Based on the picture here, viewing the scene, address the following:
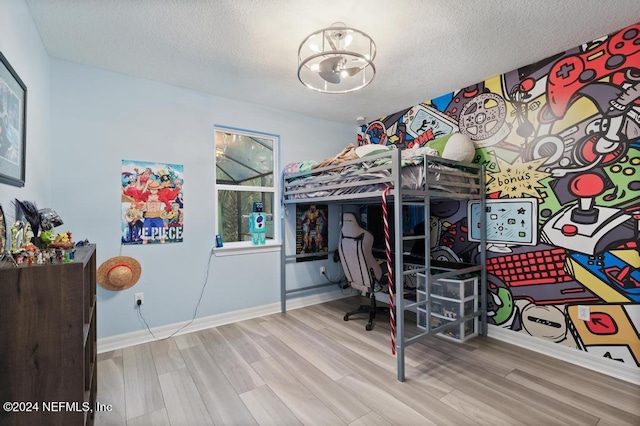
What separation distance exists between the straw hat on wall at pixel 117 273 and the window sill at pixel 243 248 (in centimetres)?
75

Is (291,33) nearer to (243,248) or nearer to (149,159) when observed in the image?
(149,159)

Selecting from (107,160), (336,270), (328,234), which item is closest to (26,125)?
(107,160)

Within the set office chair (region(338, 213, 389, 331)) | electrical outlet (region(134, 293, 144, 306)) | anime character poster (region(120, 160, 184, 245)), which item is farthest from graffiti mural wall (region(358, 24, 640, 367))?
electrical outlet (region(134, 293, 144, 306))

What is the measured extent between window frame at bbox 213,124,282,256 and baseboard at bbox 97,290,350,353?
66cm

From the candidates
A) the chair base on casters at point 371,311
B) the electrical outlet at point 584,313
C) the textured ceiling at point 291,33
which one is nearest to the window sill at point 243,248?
the chair base on casters at point 371,311

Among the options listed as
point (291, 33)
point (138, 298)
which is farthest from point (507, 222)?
point (138, 298)

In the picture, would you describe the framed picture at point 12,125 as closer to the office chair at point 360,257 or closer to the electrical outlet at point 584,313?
the office chair at point 360,257

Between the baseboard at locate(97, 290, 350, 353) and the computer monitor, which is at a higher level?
the computer monitor

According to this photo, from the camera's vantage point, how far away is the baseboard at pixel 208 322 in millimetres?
2516

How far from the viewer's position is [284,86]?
282 cm

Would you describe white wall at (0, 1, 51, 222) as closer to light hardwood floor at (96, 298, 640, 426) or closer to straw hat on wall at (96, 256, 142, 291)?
straw hat on wall at (96, 256, 142, 291)

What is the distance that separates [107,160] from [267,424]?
2417 millimetres

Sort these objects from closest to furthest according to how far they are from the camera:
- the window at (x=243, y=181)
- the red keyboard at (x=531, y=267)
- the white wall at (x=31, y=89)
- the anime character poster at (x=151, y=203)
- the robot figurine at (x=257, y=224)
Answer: the white wall at (x=31, y=89) < the red keyboard at (x=531, y=267) < the anime character poster at (x=151, y=203) < the window at (x=243, y=181) < the robot figurine at (x=257, y=224)

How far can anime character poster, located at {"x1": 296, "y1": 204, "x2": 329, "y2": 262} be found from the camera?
3.65 meters
